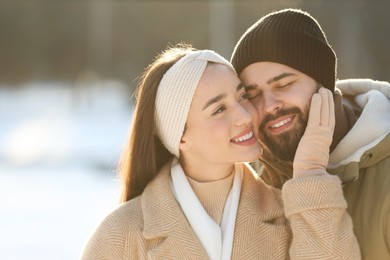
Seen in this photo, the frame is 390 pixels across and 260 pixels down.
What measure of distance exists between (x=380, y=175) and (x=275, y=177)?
714mm

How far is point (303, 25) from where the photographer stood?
482 cm

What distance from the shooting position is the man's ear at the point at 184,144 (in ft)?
14.9

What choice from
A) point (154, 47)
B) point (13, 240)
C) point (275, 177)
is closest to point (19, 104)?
point (154, 47)

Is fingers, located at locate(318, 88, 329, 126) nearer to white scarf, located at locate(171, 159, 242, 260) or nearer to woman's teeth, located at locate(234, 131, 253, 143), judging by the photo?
woman's teeth, located at locate(234, 131, 253, 143)

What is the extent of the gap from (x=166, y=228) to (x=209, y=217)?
0.21 meters

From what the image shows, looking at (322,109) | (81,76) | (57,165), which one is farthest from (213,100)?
(81,76)

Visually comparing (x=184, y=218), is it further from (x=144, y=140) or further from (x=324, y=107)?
(x=324, y=107)

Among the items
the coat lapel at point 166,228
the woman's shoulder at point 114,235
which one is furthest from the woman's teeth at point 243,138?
the woman's shoulder at point 114,235

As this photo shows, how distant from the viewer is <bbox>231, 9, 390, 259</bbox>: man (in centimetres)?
432

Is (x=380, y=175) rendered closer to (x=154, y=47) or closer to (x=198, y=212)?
(x=198, y=212)

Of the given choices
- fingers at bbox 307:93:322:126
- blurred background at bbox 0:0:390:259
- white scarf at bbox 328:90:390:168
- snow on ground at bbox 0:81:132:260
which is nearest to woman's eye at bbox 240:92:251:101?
fingers at bbox 307:93:322:126

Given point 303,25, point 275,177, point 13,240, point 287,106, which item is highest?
point 303,25

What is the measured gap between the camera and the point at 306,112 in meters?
4.57

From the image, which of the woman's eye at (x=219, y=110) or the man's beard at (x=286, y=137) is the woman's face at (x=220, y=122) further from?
the man's beard at (x=286, y=137)
